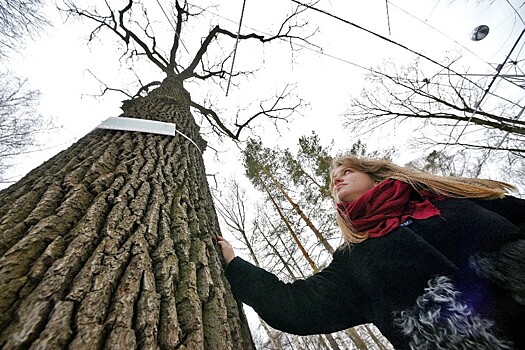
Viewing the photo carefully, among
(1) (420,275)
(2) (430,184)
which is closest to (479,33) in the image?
(2) (430,184)

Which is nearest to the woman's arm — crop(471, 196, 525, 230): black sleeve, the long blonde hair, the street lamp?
the long blonde hair

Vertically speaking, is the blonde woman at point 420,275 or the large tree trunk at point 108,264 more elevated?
the large tree trunk at point 108,264

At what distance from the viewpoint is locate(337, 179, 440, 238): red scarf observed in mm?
1358

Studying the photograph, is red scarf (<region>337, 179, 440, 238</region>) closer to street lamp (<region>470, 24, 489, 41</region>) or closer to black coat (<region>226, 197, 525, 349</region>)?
black coat (<region>226, 197, 525, 349</region>)

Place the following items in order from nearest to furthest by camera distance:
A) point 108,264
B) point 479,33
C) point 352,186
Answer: point 108,264
point 352,186
point 479,33

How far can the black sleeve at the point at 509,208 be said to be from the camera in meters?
1.24

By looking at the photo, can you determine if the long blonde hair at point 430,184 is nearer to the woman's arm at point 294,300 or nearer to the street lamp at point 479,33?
the woman's arm at point 294,300

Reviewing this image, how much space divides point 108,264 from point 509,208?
1.94m

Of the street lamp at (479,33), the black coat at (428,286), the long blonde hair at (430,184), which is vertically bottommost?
the black coat at (428,286)

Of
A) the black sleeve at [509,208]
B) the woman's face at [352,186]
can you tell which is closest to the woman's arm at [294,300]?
the woman's face at [352,186]

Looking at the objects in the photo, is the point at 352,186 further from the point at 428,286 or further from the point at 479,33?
the point at 479,33

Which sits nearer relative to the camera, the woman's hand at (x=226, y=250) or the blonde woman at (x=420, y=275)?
the blonde woman at (x=420, y=275)

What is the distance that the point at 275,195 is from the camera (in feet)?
36.6

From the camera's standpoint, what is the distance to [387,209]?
1455mm
